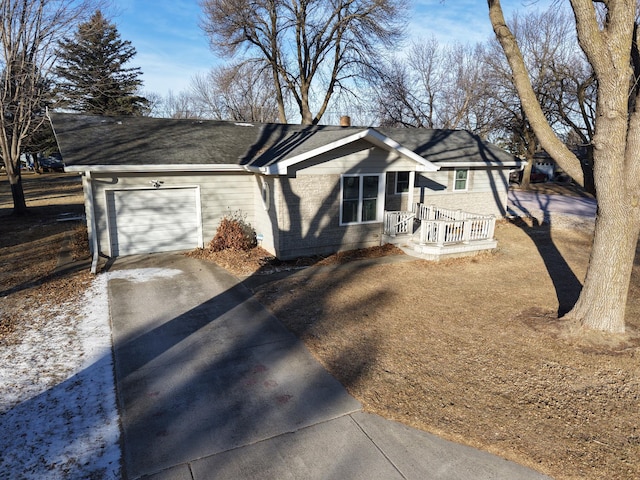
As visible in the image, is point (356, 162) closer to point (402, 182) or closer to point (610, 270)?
point (402, 182)

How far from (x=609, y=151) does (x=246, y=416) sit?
20.3 feet

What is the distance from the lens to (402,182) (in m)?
14.2

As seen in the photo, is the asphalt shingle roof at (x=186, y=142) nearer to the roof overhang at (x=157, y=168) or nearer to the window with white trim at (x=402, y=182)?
the roof overhang at (x=157, y=168)

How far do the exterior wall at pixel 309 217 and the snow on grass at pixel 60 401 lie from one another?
5111 mm

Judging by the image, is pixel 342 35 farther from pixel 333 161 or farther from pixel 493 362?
pixel 493 362

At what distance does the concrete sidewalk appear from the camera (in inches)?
147

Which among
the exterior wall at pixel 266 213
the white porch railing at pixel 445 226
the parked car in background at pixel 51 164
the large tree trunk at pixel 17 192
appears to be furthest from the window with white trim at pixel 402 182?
the parked car in background at pixel 51 164

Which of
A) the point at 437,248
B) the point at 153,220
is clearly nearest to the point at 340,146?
the point at 437,248

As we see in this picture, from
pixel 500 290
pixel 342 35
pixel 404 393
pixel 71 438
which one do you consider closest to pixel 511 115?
pixel 342 35

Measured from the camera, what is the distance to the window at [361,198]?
1173 centimetres

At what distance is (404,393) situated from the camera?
4.92m

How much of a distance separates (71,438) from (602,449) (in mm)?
5323

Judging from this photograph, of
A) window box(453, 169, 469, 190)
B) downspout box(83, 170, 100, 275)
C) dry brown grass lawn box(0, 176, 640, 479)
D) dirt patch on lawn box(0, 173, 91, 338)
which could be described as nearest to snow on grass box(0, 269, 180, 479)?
dirt patch on lawn box(0, 173, 91, 338)

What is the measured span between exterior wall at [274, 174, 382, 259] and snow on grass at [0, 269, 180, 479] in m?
5.11
